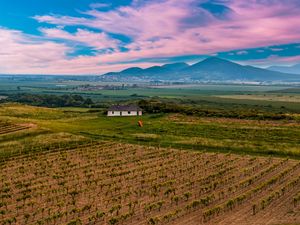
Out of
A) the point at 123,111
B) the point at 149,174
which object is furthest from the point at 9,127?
the point at 123,111

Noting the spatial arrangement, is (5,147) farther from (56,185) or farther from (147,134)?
(147,134)

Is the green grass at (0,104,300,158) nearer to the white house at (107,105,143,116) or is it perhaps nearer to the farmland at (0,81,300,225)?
the farmland at (0,81,300,225)

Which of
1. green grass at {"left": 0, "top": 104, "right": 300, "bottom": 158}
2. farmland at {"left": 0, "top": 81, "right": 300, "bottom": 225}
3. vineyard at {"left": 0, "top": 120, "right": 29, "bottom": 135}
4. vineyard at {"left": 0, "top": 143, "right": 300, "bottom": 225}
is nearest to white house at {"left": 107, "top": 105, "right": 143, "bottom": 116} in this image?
green grass at {"left": 0, "top": 104, "right": 300, "bottom": 158}

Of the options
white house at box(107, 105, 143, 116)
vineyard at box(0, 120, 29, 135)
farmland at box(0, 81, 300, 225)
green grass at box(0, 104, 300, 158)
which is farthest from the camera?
white house at box(107, 105, 143, 116)

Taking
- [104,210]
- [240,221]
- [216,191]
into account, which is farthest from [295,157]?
[104,210]

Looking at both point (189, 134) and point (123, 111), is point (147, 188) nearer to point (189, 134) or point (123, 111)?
point (189, 134)

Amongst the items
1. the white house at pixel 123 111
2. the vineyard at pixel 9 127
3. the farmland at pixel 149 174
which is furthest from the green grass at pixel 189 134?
the white house at pixel 123 111
